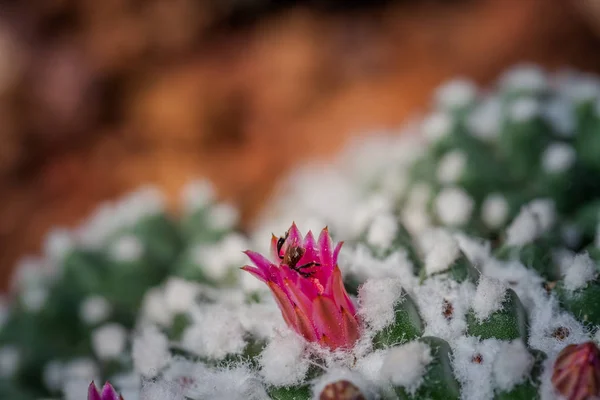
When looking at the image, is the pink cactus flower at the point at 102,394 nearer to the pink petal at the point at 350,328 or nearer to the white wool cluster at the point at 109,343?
the pink petal at the point at 350,328

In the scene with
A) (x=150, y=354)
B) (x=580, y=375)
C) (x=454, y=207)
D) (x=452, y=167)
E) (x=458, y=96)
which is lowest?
(x=580, y=375)

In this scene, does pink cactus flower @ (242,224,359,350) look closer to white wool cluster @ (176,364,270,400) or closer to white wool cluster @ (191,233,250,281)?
white wool cluster @ (176,364,270,400)

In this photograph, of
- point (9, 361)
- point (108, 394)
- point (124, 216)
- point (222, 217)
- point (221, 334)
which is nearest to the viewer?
point (108, 394)

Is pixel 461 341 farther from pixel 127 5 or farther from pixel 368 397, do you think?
pixel 127 5

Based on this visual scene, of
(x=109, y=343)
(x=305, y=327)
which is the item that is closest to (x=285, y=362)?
(x=305, y=327)

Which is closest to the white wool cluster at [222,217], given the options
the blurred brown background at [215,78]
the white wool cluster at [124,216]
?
the white wool cluster at [124,216]

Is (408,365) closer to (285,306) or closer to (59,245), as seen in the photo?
(285,306)

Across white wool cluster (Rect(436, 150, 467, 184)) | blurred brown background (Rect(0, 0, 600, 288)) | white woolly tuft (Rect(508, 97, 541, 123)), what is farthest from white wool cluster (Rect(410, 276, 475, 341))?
blurred brown background (Rect(0, 0, 600, 288))
